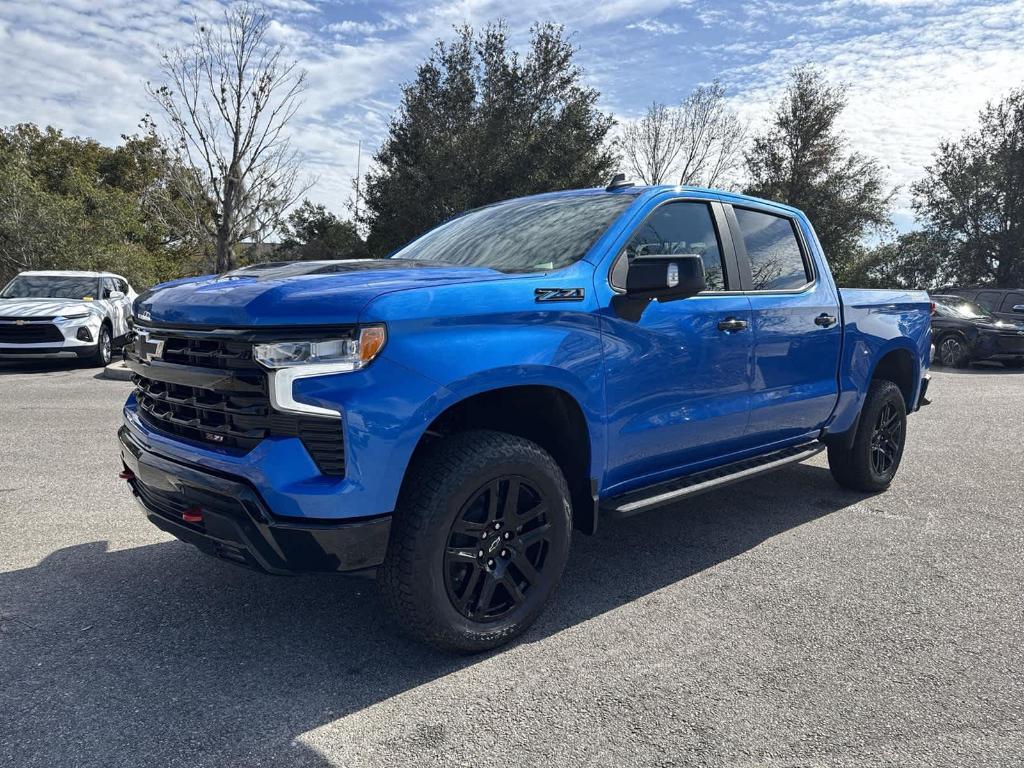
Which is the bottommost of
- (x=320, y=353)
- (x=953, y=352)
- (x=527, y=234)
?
(x=953, y=352)

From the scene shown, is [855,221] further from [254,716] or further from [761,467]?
[254,716]

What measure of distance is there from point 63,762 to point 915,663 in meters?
2.94

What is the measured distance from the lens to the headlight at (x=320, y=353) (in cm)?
238

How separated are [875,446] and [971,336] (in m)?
12.4

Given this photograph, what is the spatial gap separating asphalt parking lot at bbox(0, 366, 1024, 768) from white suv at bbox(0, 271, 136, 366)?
7900 mm

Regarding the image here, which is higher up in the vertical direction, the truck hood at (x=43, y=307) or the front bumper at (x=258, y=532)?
the truck hood at (x=43, y=307)

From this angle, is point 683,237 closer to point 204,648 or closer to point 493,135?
point 204,648

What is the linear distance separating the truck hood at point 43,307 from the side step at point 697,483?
10890mm

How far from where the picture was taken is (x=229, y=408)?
251 centimetres

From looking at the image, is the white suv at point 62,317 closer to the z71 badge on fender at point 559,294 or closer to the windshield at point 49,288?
the windshield at point 49,288

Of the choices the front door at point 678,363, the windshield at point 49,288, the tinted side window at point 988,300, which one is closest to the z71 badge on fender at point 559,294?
the front door at point 678,363

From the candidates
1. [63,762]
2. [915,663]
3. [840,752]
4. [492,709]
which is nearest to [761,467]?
[915,663]

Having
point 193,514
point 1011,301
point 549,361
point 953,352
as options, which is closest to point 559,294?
point 549,361

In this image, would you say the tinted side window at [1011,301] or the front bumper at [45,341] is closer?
the front bumper at [45,341]
